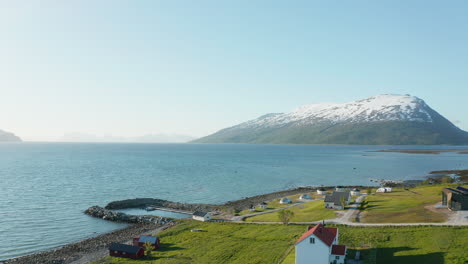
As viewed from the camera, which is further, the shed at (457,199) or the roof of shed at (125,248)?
the shed at (457,199)

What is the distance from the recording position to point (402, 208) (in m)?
69.1

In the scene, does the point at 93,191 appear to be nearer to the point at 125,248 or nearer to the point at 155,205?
the point at 155,205

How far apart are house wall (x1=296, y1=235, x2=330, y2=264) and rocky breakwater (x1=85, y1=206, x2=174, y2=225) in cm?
4367

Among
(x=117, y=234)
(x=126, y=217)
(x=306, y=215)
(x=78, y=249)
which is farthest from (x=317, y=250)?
(x=126, y=217)

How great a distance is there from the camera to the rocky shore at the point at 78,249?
53.9 metres

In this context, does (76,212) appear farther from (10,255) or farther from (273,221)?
(273,221)

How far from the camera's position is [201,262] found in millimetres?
47188

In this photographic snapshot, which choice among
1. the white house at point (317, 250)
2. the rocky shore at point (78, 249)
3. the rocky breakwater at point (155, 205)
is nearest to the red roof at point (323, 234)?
the white house at point (317, 250)

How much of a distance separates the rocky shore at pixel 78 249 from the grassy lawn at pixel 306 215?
2543 centimetres

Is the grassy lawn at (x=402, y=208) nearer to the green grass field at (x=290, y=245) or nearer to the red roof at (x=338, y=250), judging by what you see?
the green grass field at (x=290, y=245)

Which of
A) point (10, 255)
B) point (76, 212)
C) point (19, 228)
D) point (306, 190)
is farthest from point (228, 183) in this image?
point (10, 255)

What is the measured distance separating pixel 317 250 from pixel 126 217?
5545 centimetres

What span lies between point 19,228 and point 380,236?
2903 inches

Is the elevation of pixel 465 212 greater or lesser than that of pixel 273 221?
greater
